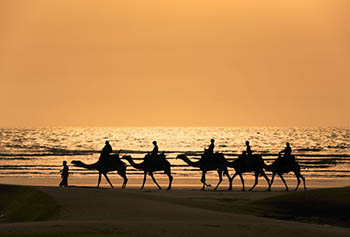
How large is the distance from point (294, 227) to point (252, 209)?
268 inches

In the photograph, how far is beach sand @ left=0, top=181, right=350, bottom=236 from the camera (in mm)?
12836

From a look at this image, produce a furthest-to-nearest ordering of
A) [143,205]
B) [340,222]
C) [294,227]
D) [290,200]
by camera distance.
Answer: [290,200] < [340,222] < [143,205] < [294,227]

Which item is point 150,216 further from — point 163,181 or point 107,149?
point 163,181

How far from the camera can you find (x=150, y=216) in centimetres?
1633

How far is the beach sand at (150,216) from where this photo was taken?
505 inches

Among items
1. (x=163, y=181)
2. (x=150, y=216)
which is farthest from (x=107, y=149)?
(x=150, y=216)

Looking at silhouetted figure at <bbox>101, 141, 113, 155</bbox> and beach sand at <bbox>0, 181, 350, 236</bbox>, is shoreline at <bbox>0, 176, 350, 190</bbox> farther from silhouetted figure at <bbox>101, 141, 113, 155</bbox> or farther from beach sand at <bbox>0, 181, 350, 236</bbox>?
beach sand at <bbox>0, 181, 350, 236</bbox>

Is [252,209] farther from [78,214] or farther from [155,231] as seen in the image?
[155,231]

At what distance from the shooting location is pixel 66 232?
1241 centimetres

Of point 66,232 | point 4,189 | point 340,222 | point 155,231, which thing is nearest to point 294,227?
point 155,231

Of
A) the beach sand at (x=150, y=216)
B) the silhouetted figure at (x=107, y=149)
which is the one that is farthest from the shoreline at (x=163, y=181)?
the beach sand at (x=150, y=216)

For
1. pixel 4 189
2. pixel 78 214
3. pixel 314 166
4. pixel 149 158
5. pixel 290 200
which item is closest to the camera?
pixel 78 214

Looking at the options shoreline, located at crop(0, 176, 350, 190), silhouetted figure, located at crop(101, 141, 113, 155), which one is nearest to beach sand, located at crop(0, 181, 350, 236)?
silhouetted figure, located at crop(101, 141, 113, 155)

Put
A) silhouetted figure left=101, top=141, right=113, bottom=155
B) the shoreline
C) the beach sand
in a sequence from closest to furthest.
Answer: the beach sand < silhouetted figure left=101, top=141, right=113, bottom=155 < the shoreline
